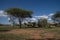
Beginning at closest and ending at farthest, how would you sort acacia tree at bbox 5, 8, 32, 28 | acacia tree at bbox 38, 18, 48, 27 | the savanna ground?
the savanna ground
acacia tree at bbox 5, 8, 32, 28
acacia tree at bbox 38, 18, 48, 27

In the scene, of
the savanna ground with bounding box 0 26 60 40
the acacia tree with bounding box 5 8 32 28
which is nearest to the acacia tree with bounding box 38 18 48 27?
the acacia tree with bounding box 5 8 32 28

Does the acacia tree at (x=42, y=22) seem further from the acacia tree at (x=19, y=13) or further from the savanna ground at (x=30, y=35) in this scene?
the savanna ground at (x=30, y=35)

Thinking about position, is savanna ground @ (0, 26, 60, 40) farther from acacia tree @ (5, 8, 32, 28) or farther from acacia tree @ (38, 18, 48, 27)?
acacia tree @ (38, 18, 48, 27)

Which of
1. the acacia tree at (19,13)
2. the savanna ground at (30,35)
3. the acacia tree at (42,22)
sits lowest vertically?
the savanna ground at (30,35)

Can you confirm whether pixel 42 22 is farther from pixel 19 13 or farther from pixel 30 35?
pixel 30 35

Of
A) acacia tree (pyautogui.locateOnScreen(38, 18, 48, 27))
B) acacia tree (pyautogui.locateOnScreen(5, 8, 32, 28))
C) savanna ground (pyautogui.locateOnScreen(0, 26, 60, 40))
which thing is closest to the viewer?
savanna ground (pyautogui.locateOnScreen(0, 26, 60, 40))

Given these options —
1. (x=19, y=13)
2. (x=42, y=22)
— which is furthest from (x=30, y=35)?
(x=42, y=22)

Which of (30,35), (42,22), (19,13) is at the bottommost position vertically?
(30,35)

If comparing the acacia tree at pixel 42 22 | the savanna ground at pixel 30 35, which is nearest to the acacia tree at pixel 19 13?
the acacia tree at pixel 42 22

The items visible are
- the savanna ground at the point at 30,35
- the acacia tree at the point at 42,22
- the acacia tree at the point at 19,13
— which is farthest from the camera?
the acacia tree at the point at 42,22

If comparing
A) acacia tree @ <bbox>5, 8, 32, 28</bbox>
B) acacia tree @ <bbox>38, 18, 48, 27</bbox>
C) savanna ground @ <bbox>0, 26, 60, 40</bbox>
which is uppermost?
acacia tree @ <bbox>5, 8, 32, 28</bbox>

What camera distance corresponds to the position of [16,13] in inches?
1145

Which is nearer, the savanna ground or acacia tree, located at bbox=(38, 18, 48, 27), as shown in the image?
the savanna ground

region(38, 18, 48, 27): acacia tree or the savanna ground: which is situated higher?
region(38, 18, 48, 27): acacia tree
